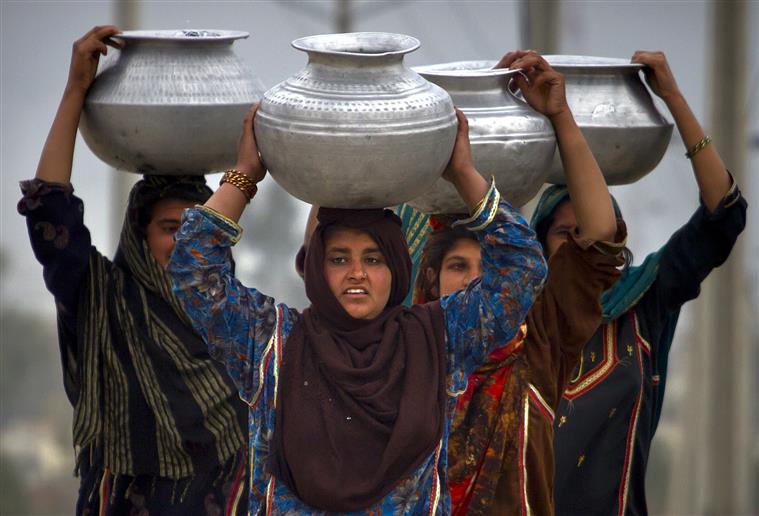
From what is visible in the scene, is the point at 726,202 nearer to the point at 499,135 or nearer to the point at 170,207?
the point at 499,135

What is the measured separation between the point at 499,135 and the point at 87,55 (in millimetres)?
1190

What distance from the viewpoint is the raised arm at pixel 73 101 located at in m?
4.12

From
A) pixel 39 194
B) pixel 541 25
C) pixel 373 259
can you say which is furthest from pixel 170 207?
pixel 541 25

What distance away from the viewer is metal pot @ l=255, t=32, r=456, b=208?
327 cm

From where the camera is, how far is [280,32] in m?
13.1

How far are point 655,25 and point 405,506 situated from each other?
10.3 meters

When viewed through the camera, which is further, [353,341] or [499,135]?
[499,135]

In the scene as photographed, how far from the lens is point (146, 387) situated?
446 cm

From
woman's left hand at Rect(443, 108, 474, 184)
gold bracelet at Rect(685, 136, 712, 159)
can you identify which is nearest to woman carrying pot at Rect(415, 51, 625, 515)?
woman's left hand at Rect(443, 108, 474, 184)

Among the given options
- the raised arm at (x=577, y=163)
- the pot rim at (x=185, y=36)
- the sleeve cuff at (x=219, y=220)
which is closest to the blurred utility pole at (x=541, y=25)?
the pot rim at (x=185, y=36)

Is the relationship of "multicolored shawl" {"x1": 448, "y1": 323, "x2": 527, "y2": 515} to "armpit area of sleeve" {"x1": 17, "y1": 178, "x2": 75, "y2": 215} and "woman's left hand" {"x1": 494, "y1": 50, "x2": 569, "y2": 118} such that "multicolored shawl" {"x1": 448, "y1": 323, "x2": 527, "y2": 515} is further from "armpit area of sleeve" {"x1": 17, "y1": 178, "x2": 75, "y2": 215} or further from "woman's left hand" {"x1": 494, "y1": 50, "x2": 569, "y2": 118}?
"armpit area of sleeve" {"x1": 17, "y1": 178, "x2": 75, "y2": 215}

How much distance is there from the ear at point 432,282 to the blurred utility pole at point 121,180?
281 inches

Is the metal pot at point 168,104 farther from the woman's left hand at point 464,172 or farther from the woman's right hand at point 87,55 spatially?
the woman's left hand at point 464,172

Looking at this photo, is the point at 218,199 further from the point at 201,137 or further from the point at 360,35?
the point at 201,137
